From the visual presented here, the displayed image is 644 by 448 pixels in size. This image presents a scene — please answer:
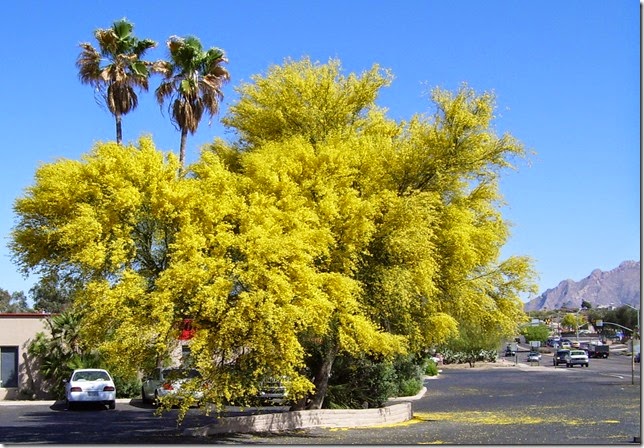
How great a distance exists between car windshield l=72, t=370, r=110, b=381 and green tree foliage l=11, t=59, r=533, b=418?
10971mm

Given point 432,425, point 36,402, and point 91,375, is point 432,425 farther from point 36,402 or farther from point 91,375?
point 36,402

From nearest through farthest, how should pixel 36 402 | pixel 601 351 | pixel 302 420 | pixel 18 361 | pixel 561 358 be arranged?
1. pixel 302 420
2. pixel 36 402
3. pixel 18 361
4. pixel 561 358
5. pixel 601 351

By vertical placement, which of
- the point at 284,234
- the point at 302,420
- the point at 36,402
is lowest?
the point at 36,402

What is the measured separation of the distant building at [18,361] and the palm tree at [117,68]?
9.87m

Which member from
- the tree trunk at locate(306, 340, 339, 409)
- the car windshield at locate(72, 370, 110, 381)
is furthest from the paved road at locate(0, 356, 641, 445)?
the tree trunk at locate(306, 340, 339, 409)

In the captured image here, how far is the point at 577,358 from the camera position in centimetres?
7738

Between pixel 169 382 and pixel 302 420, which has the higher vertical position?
pixel 169 382

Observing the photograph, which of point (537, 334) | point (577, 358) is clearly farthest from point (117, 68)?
point (537, 334)

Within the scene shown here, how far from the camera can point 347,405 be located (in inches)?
1089

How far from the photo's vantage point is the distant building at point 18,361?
117 ft

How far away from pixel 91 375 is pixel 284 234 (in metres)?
16.2

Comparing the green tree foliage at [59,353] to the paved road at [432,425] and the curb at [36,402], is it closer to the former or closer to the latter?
the curb at [36,402]

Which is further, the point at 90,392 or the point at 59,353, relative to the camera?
the point at 59,353

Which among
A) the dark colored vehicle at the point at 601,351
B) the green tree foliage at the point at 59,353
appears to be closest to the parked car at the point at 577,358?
the dark colored vehicle at the point at 601,351
